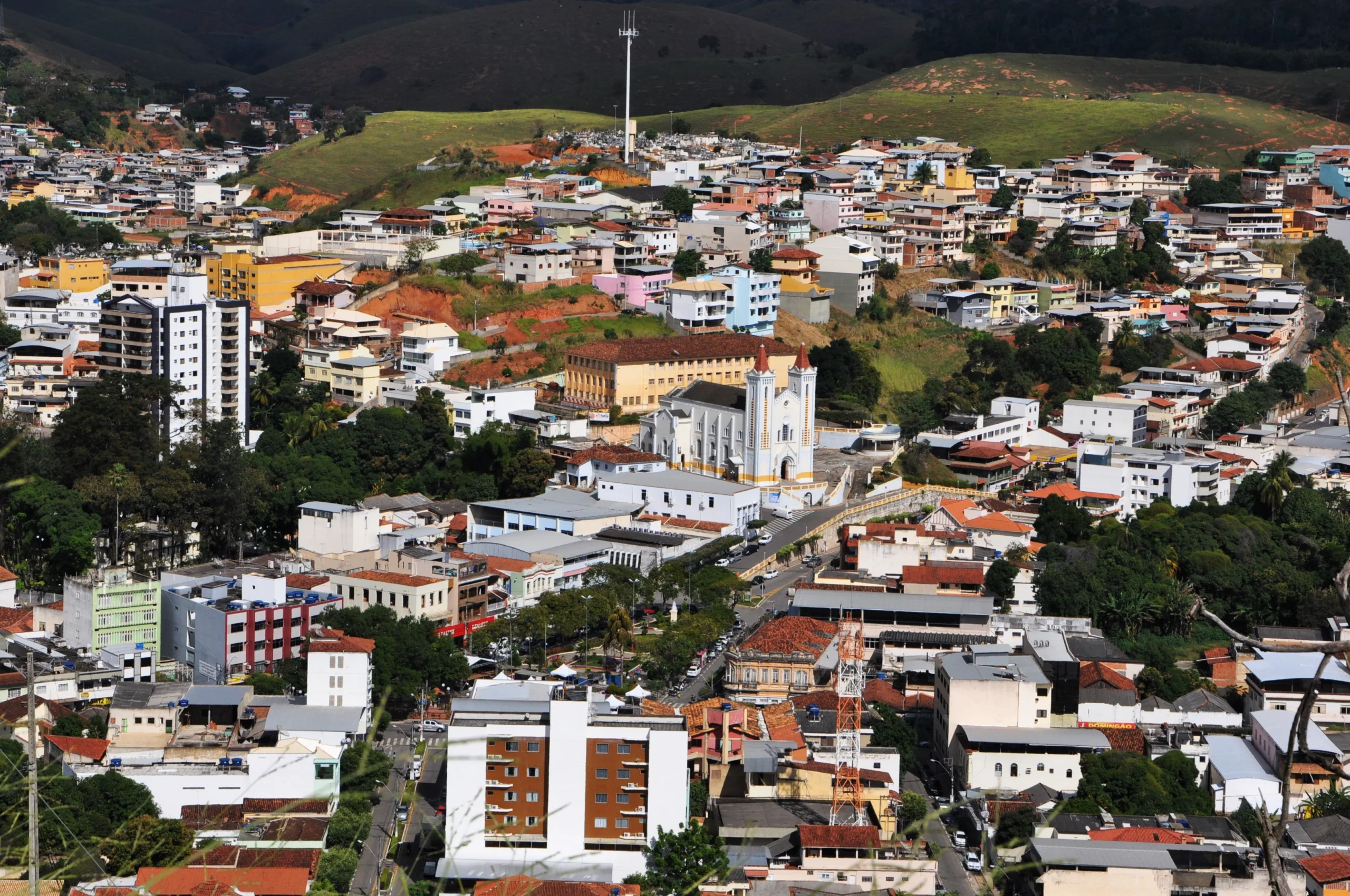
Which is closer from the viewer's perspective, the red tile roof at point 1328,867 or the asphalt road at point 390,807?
the red tile roof at point 1328,867

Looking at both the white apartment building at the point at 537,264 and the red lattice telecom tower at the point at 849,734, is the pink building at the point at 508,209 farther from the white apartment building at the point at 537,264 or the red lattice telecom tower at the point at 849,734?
the red lattice telecom tower at the point at 849,734

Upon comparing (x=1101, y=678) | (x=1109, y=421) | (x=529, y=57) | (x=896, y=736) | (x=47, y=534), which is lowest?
(x=896, y=736)

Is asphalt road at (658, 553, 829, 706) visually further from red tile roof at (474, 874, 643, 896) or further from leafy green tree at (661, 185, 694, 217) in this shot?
leafy green tree at (661, 185, 694, 217)

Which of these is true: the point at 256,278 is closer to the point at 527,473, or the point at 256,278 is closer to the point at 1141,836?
the point at 527,473

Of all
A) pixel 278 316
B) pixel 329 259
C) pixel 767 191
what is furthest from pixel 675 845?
pixel 767 191

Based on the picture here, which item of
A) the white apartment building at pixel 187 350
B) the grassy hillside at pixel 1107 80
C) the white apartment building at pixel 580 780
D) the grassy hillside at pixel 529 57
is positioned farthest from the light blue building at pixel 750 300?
the grassy hillside at pixel 529 57

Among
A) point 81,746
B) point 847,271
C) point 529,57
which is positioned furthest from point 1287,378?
point 529,57
